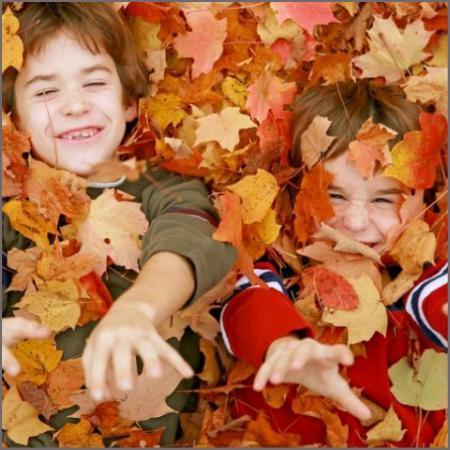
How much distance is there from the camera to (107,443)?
1949 millimetres

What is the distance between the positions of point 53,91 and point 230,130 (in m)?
0.41

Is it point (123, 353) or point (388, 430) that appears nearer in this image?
point (123, 353)

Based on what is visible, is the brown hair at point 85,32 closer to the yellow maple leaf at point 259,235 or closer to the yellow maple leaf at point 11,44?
the yellow maple leaf at point 11,44

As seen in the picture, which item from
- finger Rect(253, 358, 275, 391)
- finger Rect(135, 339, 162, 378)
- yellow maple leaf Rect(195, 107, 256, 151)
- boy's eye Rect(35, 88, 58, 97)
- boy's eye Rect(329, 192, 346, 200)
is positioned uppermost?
boy's eye Rect(35, 88, 58, 97)

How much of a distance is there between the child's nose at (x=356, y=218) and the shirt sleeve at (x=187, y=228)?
0.30 metres

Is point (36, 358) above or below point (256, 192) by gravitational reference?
below

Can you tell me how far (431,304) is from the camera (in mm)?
1867

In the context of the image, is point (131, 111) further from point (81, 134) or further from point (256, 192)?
point (256, 192)

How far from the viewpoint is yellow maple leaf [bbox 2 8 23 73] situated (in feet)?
6.23

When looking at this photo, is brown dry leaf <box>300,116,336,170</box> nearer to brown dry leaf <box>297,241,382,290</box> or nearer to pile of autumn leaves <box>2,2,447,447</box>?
pile of autumn leaves <box>2,2,447,447</box>

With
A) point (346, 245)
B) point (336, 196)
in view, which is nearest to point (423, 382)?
point (346, 245)

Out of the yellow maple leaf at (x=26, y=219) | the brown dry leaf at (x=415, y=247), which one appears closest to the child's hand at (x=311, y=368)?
the brown dry leaf at (x=415, y=247)

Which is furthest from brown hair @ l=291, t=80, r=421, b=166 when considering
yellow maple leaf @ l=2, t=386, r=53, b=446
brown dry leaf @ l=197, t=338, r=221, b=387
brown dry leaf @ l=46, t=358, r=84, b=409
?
Answer: yellow maple leaf @ l=2, t=386, r=53, b=446

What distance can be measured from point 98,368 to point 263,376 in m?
0.31
